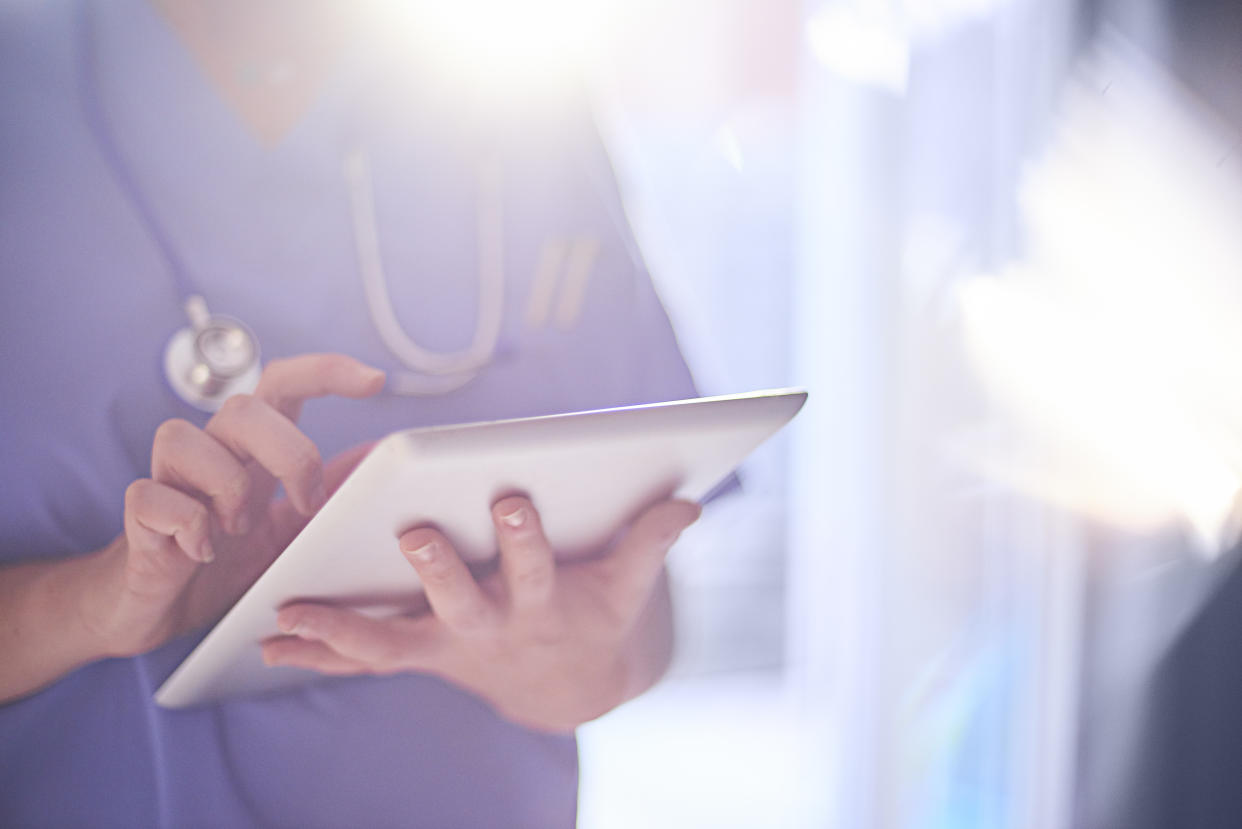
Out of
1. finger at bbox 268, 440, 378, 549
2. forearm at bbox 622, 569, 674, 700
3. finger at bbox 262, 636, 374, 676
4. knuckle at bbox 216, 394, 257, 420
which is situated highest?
knuckle at bbox 216, 394, 257, 420

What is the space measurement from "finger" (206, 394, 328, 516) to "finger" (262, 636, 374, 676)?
99 mm

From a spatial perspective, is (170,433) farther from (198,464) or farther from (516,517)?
(516,517)

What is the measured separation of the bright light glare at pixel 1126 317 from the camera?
2.50ft

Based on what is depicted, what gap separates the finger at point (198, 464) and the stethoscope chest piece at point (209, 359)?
11 cm

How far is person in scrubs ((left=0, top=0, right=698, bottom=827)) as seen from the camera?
1.57ft

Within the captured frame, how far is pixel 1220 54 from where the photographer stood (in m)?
0.69

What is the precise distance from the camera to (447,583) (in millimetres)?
435

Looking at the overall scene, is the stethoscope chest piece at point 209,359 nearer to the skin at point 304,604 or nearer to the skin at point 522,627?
the skin at point 304,604

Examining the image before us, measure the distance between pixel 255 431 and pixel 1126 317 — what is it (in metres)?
0.86

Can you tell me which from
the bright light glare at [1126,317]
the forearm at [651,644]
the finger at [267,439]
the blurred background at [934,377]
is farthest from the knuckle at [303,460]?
the bright light glare at [1126,317]

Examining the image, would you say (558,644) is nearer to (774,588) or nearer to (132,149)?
(132,149)

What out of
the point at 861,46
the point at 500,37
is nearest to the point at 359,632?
the point at 500,37

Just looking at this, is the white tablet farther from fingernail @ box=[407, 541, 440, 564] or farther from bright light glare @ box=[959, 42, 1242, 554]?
bright light glare @ box=[959, 42, 1242, 554]

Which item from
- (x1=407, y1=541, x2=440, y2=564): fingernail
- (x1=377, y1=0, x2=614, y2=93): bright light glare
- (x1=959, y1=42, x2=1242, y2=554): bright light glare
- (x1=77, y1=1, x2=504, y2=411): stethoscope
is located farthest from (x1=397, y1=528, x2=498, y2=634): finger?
(x1=959, y1=42, x2=1242, y2=554): bright light glare
